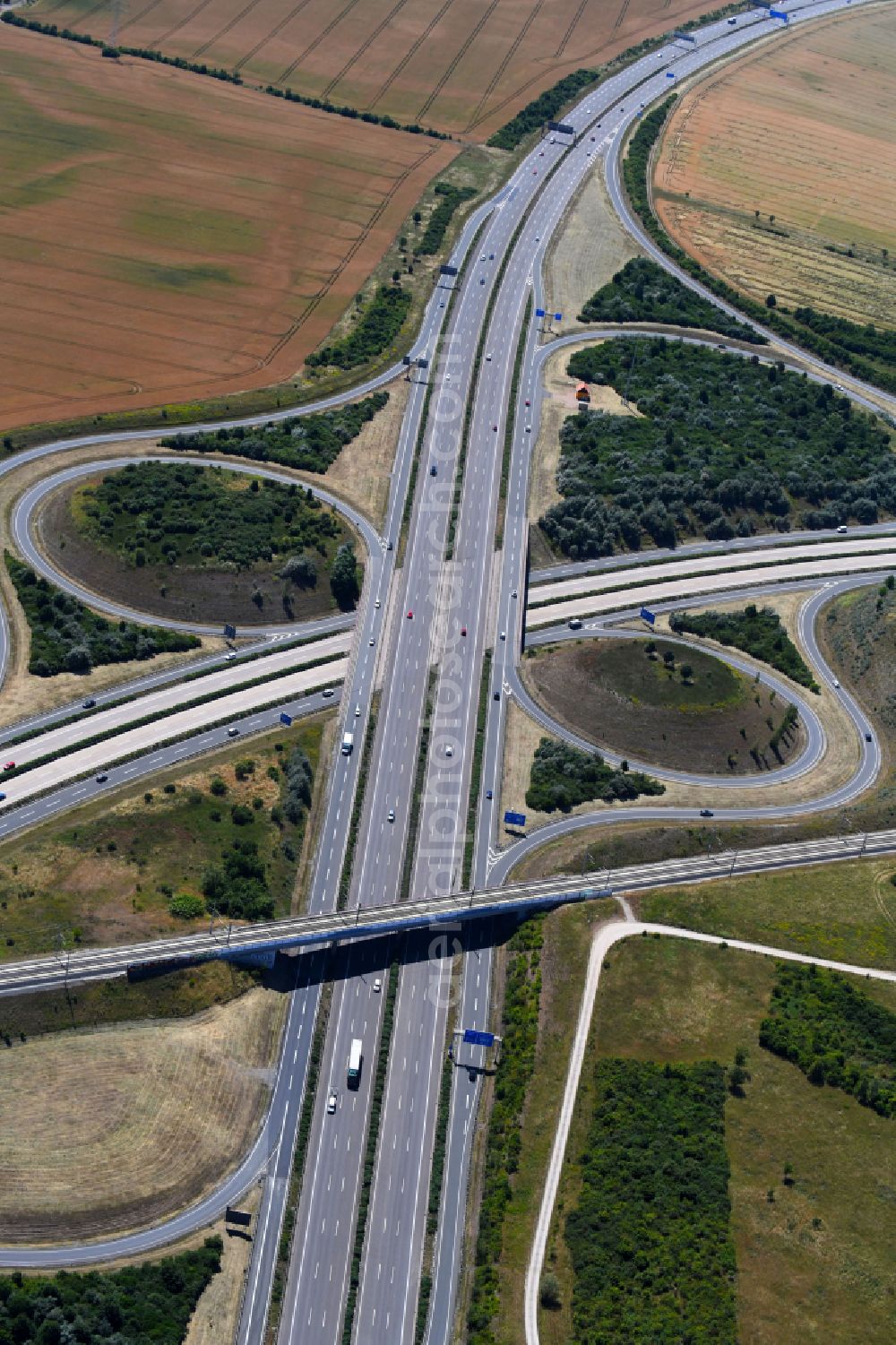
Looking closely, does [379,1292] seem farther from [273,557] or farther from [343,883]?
[273,557]

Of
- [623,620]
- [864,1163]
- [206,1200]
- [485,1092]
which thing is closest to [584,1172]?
[485,1092]

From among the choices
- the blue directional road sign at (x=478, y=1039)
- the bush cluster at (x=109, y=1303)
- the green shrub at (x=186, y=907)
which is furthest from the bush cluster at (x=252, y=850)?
the bush cluster at (x=109, y=1303)

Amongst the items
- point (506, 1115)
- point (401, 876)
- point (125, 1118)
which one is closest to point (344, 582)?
point (401, 876)

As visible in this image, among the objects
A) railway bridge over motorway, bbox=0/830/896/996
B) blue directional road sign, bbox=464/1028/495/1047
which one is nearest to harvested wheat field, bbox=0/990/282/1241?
railway bridge over motorway, bbox=0/830/896/996

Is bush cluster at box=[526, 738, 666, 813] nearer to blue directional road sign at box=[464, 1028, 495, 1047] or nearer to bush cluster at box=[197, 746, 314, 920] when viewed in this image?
bush cluster at box=[197, 746, 314, 920]

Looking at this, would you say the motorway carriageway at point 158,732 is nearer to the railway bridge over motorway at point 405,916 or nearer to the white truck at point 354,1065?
the railway bridge over motorway at point 405,916

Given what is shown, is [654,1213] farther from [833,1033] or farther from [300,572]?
[300,572]
